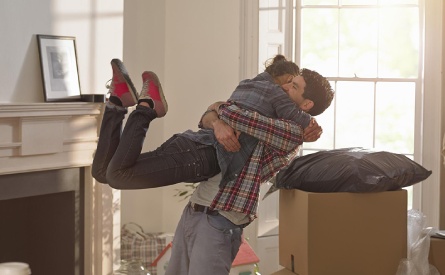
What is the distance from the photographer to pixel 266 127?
9.34 ft

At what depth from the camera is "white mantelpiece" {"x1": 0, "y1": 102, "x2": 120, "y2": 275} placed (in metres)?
3.60

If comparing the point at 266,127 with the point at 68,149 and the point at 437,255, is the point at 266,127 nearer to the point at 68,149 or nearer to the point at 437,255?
the point at 437,255

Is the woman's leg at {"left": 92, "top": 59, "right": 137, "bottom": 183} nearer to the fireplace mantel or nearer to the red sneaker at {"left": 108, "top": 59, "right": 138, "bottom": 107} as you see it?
the red sneaker at {"left": 108, "top": 59, "right": 138, "bottom": 107}

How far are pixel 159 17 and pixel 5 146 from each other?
5.63 ft

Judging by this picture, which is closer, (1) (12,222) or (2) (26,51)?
(2) (26,51)

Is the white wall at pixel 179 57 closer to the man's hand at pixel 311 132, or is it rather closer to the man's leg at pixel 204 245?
the man's leg at pixel 204 245

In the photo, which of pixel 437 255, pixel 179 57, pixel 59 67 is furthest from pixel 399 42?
pixel 59 67

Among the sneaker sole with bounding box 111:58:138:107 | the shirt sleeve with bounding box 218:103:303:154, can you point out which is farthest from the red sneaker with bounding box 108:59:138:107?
the shirt sleeve with bounding box 218:103:303:154

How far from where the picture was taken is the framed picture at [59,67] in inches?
149

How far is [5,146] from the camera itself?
3.55 meters

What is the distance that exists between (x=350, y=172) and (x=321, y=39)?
6.06 ft

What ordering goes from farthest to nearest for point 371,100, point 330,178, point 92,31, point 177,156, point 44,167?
1. point 371,100
2. point 92,31
3. point 44,167
4. point 330,178
5. point 177,156

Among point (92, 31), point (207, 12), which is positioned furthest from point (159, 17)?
point (92, 31)

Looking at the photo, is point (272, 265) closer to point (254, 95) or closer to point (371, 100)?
point (371, 100)
